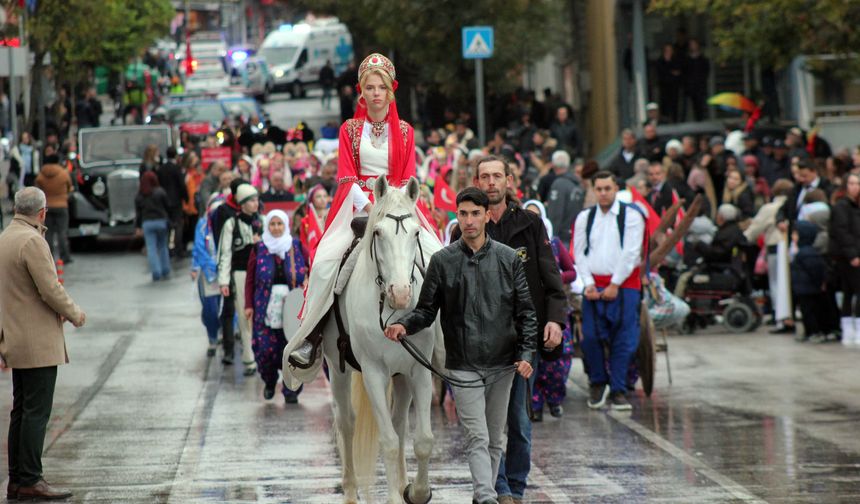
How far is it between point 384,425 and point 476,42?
15.9 metres

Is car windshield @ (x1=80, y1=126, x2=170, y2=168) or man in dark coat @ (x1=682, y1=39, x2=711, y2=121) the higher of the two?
man in dark coat @ (x1=682, y1=39, x2=711, y2=121)

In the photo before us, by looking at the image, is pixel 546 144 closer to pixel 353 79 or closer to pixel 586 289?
pixel 586 289

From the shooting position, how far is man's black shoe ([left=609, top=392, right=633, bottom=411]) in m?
14.4

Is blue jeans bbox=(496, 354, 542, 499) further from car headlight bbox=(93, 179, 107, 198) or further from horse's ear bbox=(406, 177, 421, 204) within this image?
car headlight bbox=(93, 179, 107, 198)

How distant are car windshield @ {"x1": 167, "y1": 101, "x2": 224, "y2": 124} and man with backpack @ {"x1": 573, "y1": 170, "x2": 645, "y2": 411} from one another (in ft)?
78.2

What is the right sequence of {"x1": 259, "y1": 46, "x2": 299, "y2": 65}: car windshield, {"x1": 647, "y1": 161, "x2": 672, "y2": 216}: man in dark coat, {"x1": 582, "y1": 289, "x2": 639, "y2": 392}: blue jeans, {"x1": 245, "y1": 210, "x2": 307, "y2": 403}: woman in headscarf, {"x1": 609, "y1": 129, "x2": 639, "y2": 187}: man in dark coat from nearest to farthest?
{"x1": 582, "y1": 289, "x2": 639, "y2": 392}: blue jeans
{"x1": 245, "y1": 210, "x2": 307, "y2": 403}: woman in headscarf
{"x1": 647, "y1": 161, "x2": 672, "y2": 216}: man in dark coat
{"x1": 609, "y1": 129, "x2": 639, "y2": 187}: man in dark coat
{"x1": 259, "y1": 46, "x2": 299, "y2": 65}: car windshield

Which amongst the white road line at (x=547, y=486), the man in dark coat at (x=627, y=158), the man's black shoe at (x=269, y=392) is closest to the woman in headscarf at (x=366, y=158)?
the white road line at (x=547, y=486)

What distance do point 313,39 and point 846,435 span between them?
51653 mm

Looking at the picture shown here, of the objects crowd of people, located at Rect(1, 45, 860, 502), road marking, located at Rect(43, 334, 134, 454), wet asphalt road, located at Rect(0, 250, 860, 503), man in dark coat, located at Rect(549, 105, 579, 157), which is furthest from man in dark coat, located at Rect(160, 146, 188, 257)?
wet asphalt road, located at Rect(0, 250, 860, 503)

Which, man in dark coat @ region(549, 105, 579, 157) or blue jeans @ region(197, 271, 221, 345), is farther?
man in dark coat @ region(549, 105, 579, 157)

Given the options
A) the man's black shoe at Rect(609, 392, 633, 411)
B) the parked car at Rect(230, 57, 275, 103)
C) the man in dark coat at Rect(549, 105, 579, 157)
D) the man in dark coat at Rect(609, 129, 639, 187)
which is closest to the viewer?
the man's black shoe at Rect(609, 392, 633, 411)

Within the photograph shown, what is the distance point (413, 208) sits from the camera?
31.5ft

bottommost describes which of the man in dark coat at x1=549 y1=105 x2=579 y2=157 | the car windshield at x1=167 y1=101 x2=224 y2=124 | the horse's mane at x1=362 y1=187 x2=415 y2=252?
the horse's mane at x1=362 y1=187 x2=415 y2=252

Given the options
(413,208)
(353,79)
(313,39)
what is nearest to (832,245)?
(413,208)
